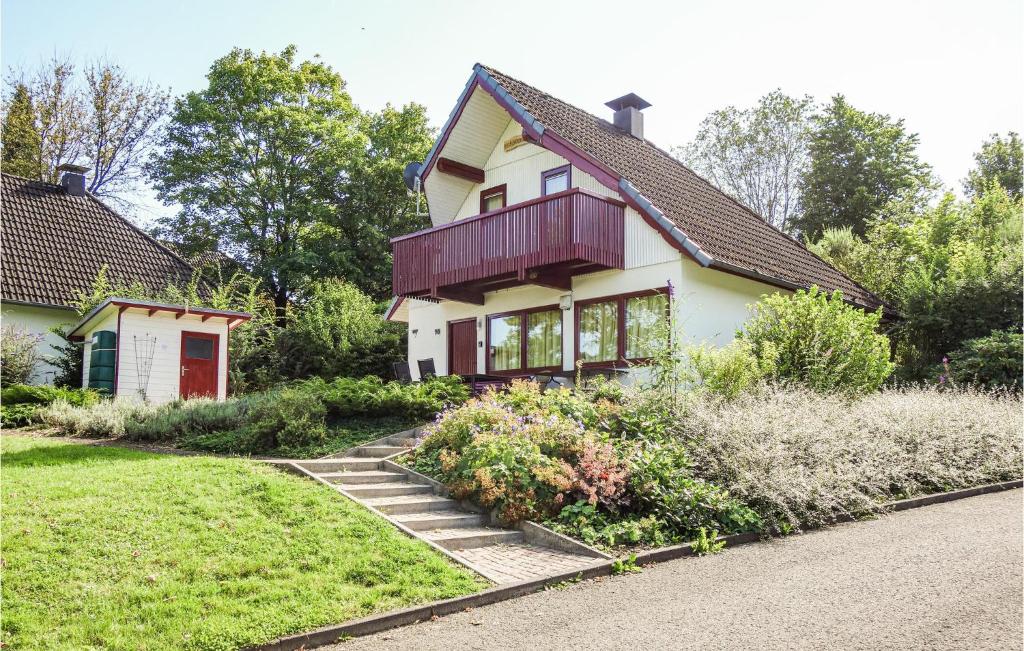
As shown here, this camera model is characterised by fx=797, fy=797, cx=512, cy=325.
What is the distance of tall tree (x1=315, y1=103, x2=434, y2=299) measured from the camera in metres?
31.5

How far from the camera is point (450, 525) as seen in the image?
9109 mm

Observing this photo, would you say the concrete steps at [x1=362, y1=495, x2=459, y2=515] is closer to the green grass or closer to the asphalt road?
the green grass

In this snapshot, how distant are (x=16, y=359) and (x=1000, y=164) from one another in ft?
131

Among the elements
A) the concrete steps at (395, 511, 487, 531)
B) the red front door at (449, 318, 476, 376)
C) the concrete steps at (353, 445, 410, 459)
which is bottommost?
the concrete steps at (395, 511, 487, 531)

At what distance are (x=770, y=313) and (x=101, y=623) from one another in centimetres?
1166

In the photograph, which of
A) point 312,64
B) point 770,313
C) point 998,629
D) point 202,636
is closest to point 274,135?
point 312,64

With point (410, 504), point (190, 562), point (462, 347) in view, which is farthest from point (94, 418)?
point (462, 347)

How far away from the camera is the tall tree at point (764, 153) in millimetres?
39000

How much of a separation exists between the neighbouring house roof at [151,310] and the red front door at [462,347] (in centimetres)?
499

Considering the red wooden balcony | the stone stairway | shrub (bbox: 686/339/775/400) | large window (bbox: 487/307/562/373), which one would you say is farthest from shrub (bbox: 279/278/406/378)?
shrub (bbox: 686/339/775/400)

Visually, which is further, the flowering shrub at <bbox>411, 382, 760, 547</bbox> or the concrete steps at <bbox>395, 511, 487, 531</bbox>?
the flowering shrub at <bbox>411, 382, 760, 547</bbox>

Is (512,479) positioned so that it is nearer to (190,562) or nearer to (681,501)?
(681,501)

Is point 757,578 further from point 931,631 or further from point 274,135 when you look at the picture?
point 274,135

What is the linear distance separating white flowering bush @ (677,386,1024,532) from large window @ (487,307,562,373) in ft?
20.3
